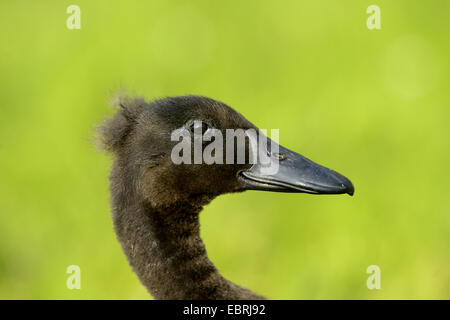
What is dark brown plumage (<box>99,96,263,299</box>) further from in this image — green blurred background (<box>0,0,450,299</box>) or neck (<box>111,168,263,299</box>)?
green blurred background (<box>0,0,450,299</box>)

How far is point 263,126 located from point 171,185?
3210 mm

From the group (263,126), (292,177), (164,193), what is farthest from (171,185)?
(263,126)

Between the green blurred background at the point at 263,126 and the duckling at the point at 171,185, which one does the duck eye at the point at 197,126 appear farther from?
the green blurred background at the point at 263,126

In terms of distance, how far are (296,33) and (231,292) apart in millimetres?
4438

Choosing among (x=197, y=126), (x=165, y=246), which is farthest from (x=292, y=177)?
(x=165, y=246)

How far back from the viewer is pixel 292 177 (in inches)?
152

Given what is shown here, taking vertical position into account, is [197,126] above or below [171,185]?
above

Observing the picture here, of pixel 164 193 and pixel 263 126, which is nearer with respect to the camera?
pixel 164 193

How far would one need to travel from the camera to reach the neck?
12.8 feet

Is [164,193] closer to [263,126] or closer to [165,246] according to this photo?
[165,246]

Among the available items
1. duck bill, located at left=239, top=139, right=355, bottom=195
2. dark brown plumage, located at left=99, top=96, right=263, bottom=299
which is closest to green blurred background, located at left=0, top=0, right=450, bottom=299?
dark brown plumage, located at left=99, top=96, right=263, bottom=299

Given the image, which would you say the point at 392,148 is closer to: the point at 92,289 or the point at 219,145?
the point at 92,289

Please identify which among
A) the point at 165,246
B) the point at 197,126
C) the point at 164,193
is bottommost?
the point at 165,246

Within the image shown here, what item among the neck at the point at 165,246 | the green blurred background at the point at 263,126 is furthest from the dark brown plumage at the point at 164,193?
the green blurred background at the point at 263,126
